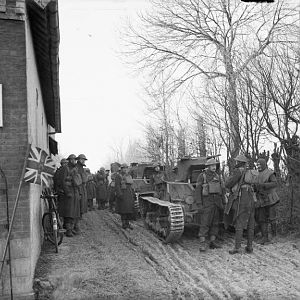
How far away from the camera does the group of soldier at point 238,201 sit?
8.85m

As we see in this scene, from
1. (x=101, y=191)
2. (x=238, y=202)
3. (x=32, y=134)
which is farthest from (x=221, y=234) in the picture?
(x=101, y=191)

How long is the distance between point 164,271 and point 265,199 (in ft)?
10.0

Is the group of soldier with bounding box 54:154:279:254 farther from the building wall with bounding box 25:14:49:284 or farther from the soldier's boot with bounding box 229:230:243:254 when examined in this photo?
the building wall with bounding box 25:14:49:284

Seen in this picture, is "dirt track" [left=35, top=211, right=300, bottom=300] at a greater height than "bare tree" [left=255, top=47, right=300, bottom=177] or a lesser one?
lesser

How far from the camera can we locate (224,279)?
6.99 meters

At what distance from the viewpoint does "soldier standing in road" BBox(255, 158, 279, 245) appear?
9539 mm

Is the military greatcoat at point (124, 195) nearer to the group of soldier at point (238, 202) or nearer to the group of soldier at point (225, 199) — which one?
the group of soldier at point (225, 199)

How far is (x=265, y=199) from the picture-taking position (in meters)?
9.59

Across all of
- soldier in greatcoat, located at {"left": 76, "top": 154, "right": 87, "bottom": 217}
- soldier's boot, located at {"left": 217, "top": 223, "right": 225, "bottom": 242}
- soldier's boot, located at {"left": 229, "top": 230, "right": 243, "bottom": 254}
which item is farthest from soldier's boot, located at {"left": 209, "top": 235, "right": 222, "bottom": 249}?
soldier in greatcoat, located at {"left": 76, "top": 154, "right": 87, "bottom": 217}

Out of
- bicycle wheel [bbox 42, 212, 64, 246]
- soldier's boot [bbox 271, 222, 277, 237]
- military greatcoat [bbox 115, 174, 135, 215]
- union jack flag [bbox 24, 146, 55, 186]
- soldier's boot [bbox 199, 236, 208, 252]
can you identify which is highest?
union jack flag [bbox 24, 146, 55, 186]

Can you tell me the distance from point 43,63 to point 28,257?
461 centimetres

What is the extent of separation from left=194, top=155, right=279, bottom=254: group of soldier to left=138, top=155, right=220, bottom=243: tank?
38cm

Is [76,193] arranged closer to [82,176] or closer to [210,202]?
[82,176]

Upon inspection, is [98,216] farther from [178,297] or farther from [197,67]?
[178,297]
